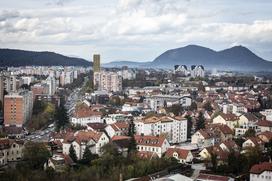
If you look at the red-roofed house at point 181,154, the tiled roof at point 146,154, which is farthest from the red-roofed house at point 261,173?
the tiled roof at point 146,154

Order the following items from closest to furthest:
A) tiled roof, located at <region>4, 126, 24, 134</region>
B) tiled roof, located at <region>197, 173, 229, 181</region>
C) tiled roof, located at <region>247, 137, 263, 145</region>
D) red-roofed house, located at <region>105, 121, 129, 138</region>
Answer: tiled roof, located at <region>197, 173, 229, 181</region>
tiled roof, located at <region>247, 137, 263, 145</region>
red-roofed house, located at <region>105, 121, 129, 138</region>
tiled roof, located at <region>4, 126, 24, 134</region>

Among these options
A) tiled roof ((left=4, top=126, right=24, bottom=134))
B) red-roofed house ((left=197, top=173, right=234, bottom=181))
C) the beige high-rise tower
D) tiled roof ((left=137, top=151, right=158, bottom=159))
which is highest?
the beige high-rise tower

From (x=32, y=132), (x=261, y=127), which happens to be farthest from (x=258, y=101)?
(x=32, y=132)

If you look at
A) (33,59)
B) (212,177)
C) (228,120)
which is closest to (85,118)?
(228,120)

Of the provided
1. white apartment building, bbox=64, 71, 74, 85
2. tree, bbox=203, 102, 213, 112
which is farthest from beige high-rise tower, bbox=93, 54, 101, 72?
tree, bbox=203, 102, 213, 112

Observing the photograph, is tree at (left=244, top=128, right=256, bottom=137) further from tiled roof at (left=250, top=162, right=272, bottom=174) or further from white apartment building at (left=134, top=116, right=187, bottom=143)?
tiled roof at (left=250, top=162, right=272, bottom=174)

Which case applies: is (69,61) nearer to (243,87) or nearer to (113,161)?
(243,87)

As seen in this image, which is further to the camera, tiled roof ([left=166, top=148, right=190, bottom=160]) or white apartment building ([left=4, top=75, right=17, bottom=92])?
white apartment building ([left=4, top=75, right=17, bottom=92])

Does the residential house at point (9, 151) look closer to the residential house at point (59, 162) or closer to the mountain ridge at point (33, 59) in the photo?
the residential house at point (59, 162)
